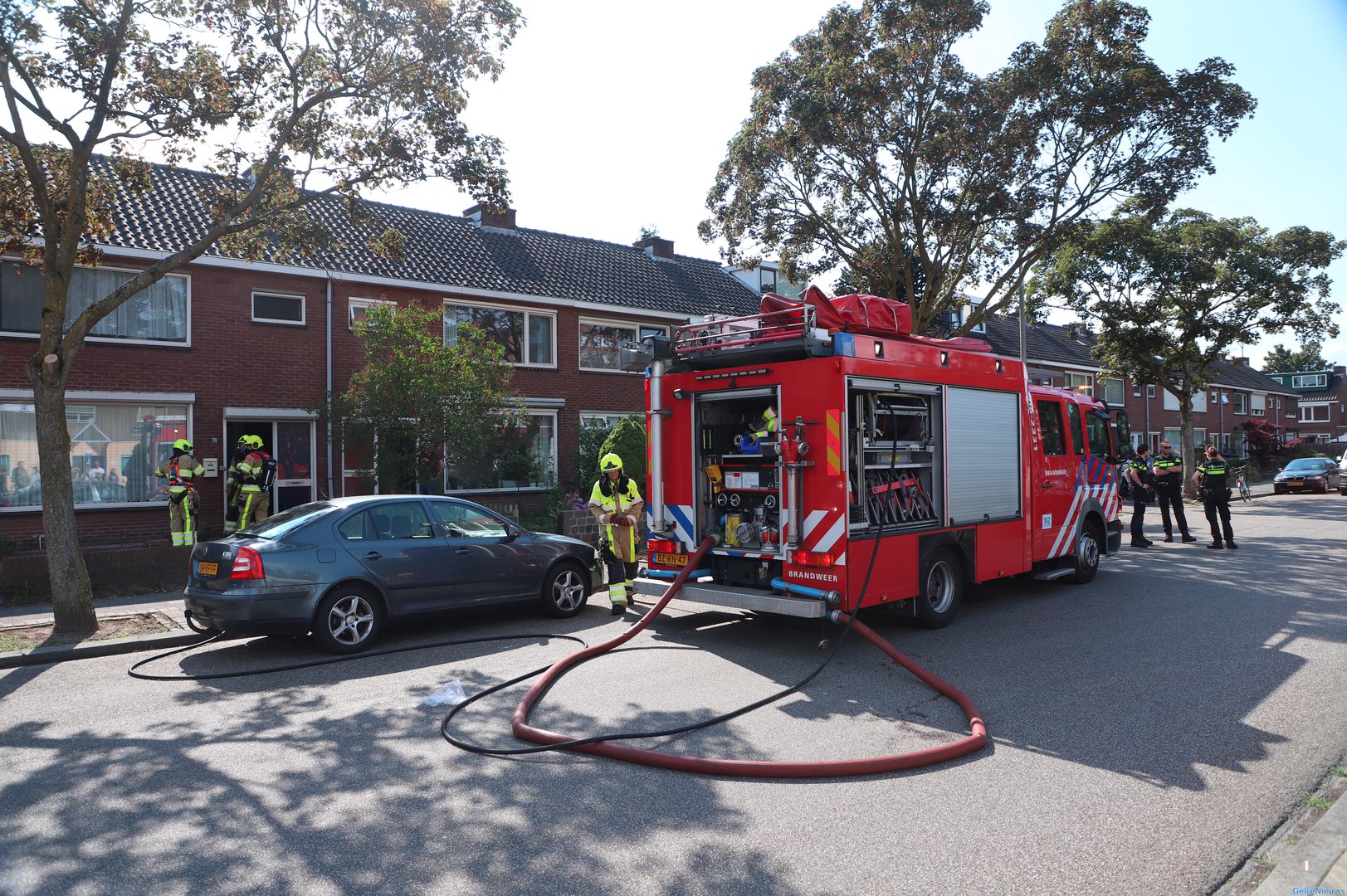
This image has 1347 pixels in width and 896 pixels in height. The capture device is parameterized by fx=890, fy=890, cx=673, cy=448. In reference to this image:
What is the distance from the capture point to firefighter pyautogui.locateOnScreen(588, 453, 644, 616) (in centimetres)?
941

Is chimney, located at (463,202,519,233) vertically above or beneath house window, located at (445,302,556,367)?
above

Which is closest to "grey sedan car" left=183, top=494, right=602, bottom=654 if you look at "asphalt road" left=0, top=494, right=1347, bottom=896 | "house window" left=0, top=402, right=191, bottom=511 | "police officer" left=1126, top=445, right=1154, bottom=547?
"asphalt road" left=0, top=494, right=1347, bottom=896

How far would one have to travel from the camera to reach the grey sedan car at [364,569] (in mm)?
7355

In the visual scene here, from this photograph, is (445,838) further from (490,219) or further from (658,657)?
(490,219)

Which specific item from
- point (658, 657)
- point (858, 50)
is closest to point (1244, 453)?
point (858, 50)

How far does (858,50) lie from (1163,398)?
34815mm

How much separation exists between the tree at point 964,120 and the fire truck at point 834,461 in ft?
26.7

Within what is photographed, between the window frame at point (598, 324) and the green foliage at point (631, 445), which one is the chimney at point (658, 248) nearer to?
the window frame at point (598, 324)

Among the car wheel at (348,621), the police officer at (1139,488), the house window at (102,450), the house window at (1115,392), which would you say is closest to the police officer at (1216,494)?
the police officer at (1139,488)

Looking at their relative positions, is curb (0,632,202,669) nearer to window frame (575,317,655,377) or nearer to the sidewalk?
the sidewalk

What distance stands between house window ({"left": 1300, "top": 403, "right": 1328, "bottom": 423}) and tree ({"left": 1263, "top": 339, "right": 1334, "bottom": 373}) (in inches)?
638

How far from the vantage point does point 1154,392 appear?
141 feet

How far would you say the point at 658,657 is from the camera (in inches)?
292

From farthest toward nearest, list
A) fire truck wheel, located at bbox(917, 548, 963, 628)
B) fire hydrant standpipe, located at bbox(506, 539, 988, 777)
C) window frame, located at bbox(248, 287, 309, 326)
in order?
window frame, located at bbox(248, 287, 309, 326), fire truck wheel, located at bbox(917, 548, 963, 628), fire hydrant standpipe, located at bbox(506, 539, 988, 777)
